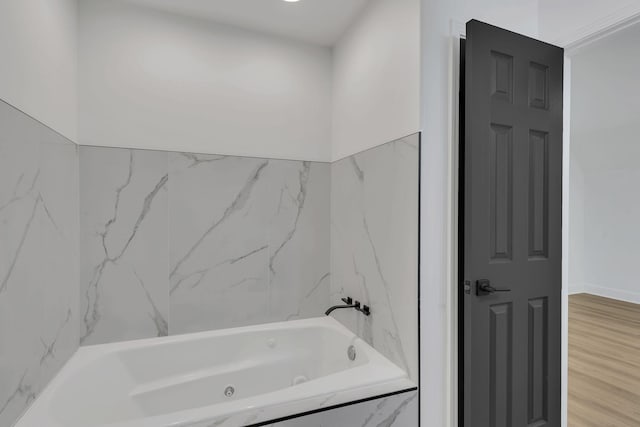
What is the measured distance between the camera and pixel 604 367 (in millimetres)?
2752

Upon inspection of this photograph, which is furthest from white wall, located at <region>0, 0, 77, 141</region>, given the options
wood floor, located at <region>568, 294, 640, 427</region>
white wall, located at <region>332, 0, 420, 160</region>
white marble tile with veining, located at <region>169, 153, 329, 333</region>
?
wood floor, located at <region>568, 294, 640, 427</region>

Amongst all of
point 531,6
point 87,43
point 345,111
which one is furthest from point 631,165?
point 87,43

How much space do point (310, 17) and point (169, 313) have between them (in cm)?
212

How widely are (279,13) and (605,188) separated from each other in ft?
19.7

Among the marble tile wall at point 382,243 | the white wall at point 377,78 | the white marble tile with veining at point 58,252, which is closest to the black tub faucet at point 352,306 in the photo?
the marble tile wall at point 382,243

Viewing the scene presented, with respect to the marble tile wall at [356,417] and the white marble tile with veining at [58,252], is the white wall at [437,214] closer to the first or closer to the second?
the marble tile wall at [356,417]

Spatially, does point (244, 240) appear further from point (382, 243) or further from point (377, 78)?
point (377, 78)

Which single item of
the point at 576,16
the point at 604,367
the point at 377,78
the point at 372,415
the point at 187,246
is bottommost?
the point at 604,367

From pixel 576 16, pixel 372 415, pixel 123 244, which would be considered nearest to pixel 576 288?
pixel 576 16

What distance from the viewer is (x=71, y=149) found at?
1.78 meters

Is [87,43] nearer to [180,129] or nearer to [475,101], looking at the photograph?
[180,129]

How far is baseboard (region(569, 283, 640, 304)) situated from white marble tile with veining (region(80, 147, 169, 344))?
253 inches

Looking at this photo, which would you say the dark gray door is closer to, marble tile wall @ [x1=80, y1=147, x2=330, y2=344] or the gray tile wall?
the gray tile wall

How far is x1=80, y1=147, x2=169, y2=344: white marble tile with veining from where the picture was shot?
1.91m
